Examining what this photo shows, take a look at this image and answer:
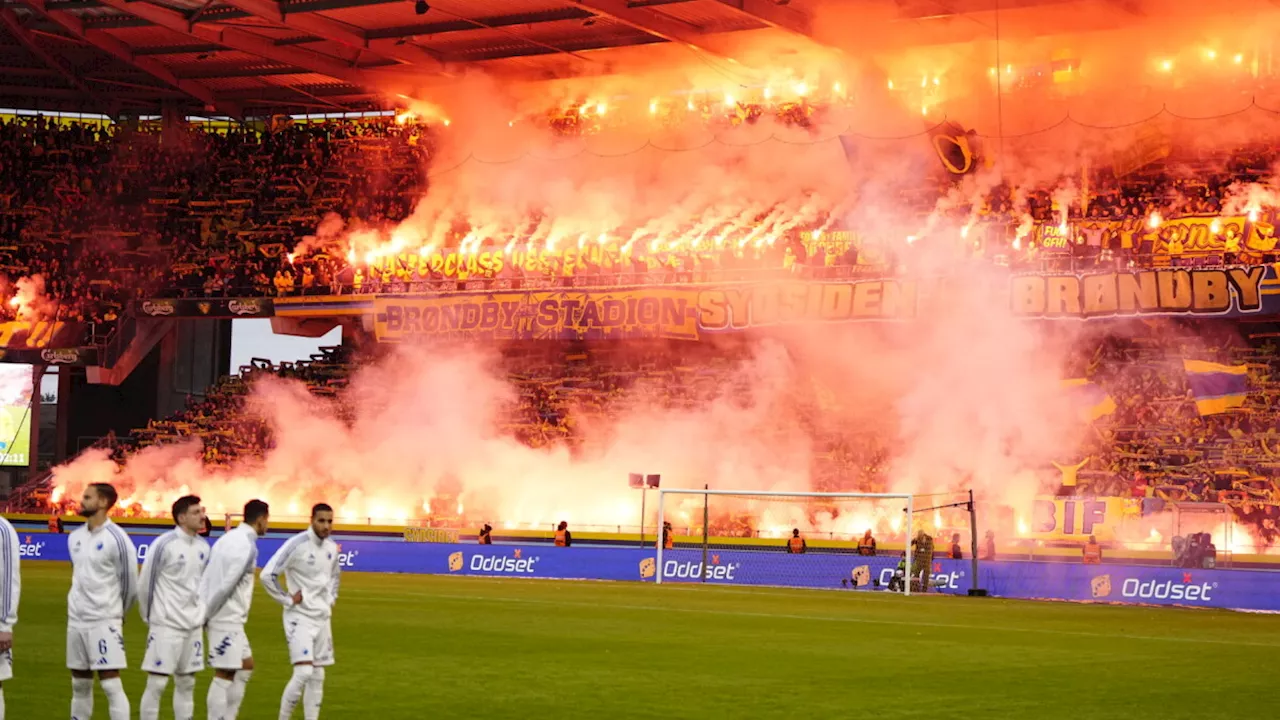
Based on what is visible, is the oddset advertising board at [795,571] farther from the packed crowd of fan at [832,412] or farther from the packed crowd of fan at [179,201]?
the packed crowd of fan at [179,201]

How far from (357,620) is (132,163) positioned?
3205 centimetres

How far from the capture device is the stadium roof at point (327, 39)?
37250mm

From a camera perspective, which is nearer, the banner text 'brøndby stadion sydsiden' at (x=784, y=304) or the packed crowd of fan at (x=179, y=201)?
the banner text 'brøndby stadion sydsiden' at (x=784, y=304)

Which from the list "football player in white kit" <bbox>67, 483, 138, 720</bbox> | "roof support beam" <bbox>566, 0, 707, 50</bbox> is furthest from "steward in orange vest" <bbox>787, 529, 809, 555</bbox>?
"football player in white kit" <bbox>67, 483, 138, 720</bbox>

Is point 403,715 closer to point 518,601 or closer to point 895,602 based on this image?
point 518,601

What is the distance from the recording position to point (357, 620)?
67.1 feet

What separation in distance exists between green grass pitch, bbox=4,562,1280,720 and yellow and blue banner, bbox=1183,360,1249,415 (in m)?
11.0

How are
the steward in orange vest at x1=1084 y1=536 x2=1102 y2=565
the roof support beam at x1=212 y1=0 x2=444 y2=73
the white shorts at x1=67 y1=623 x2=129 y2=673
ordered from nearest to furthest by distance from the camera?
the white shorts at x1=67 y1=623 x2=129 y2=673 < the steward in orange vest at x1=1084 y1=536 x2=1102 y2=565 < the roof support beam at x1=212 y1=0 x2=444 y2=73

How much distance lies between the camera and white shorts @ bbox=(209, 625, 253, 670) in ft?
33.4

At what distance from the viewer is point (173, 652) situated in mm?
9898

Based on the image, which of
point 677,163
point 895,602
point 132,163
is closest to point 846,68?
point 677,163

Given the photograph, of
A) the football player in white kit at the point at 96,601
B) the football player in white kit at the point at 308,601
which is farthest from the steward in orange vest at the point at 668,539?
the football player in white kit at the point at 96,601

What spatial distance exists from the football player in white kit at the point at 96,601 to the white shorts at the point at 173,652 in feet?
0.65

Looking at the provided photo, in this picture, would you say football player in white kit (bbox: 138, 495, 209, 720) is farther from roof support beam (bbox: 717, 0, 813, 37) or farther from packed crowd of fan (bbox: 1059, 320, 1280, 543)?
roof support beam (bbox: 717, 0, 813, 37)
